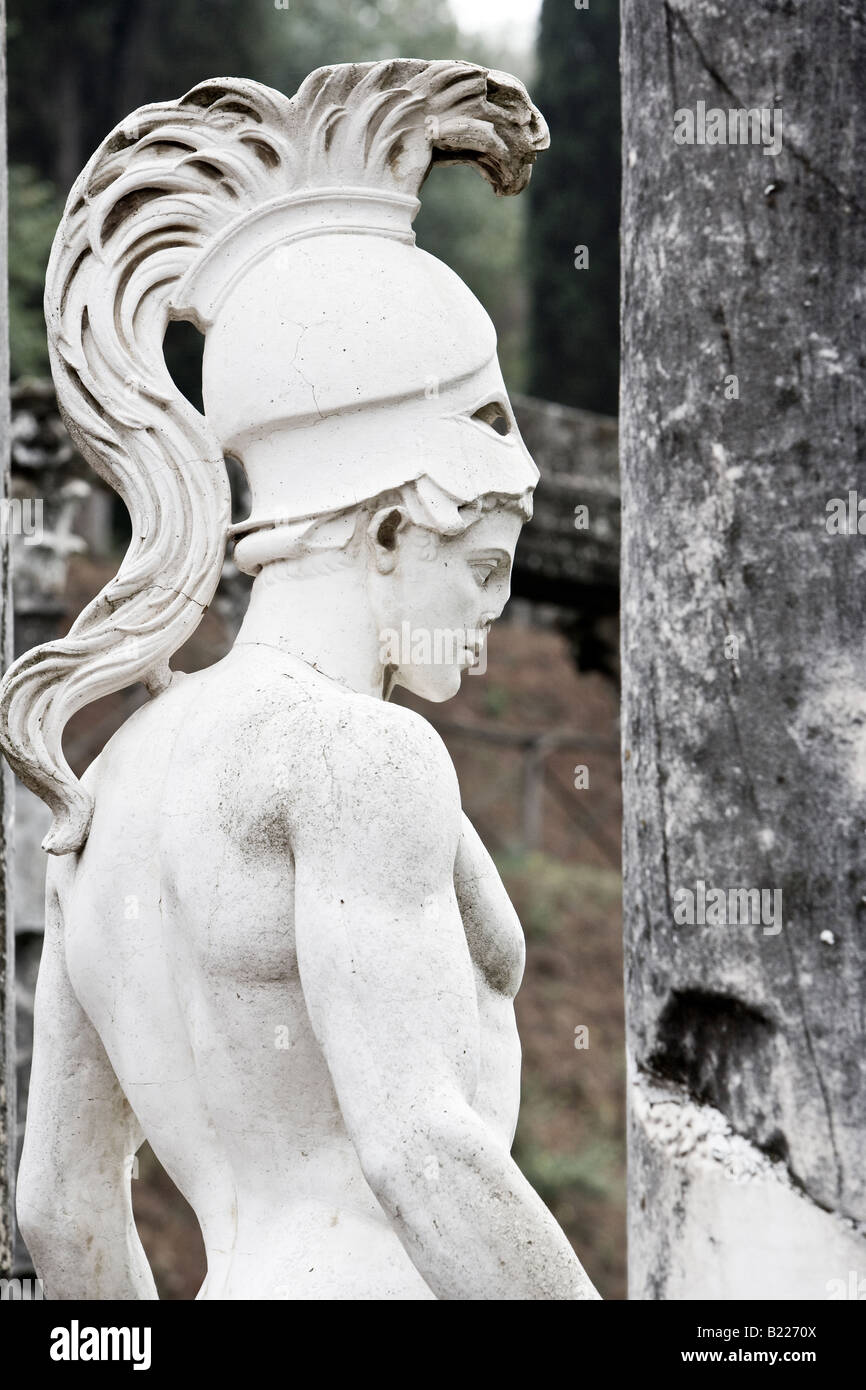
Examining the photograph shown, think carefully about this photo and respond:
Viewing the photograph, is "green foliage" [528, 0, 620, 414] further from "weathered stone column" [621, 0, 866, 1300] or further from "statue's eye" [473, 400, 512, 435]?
"statue's eye" [473, 400, 512, 435]

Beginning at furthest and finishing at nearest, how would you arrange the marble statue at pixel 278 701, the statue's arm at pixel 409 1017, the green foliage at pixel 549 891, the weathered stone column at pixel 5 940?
the green foliage at pixel 549 891, the weathered stone column at pixel 5 940, the marble statue at pixel 278 701, the statue's arm at pixel 409 1017

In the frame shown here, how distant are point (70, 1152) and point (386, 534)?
114 centimetres

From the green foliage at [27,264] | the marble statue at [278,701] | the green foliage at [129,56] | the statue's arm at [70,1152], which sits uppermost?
the green foliage at [129,56]

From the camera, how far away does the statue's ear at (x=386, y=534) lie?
2920 millimetres

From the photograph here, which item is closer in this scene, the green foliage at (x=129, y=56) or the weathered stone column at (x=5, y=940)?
the weathered stone column at (x=5, y=940)

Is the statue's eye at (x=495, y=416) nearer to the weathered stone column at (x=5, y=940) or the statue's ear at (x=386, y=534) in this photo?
the statue's ear at (x=386, y=534)

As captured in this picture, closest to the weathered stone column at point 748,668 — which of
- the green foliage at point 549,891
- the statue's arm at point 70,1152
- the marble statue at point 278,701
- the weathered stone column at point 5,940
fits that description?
the marble statue at point 278,701

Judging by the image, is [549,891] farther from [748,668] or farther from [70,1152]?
[70,1152]

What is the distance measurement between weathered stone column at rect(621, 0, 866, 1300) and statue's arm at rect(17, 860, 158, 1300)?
3.33ft

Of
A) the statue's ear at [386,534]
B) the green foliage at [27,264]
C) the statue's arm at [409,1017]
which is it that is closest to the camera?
the statue's arm at [409,1017]

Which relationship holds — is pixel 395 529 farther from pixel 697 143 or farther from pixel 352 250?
pixel 697 143

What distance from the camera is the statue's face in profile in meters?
2.95

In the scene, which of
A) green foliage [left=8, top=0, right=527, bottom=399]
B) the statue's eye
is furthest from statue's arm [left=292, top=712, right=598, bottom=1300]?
green foliage [left=8, top=0, right=527, bottom=399]

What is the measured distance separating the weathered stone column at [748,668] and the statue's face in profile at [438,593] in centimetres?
53
